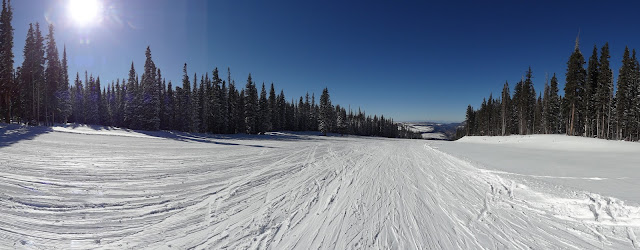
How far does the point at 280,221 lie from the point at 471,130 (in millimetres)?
92236

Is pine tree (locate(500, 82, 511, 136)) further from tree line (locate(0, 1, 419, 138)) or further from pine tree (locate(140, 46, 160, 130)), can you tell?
pine tree (locate(140, 46, 160, 130))

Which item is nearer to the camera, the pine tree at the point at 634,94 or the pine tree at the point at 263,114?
the pine tree at the point at 634,94

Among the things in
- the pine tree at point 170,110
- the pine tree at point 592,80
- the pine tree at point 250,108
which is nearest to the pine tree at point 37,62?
the pine tree at point 170,110

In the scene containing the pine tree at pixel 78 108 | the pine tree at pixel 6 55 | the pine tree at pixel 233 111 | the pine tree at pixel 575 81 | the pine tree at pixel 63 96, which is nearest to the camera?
the pine tree at pixel 6 55

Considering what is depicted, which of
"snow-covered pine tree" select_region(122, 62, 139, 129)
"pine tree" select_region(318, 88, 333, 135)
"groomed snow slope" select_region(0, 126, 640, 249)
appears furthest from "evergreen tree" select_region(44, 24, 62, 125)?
"pine tree" select_region(318, 88, 333, 135)

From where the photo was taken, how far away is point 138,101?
32.5m

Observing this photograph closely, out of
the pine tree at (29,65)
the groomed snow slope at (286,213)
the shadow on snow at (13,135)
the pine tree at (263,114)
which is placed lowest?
the groomed snow slope at (286,213)

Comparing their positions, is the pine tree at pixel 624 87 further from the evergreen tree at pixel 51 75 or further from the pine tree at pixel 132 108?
the evergreen tree at pixel 51 75

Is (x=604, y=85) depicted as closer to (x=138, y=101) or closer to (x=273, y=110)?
(x=273, y=110)

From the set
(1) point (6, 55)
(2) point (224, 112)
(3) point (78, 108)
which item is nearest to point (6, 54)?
Answer: (1) point (6, 55)

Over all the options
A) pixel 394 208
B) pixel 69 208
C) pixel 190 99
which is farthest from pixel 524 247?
pixel 190 99

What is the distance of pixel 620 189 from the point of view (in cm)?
579

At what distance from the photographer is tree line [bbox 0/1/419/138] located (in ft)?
94.8

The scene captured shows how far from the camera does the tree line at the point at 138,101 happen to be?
2891 cm
